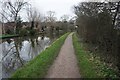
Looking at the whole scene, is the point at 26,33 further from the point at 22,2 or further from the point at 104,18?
the point at 104,18

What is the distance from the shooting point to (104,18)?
15242 millimetres

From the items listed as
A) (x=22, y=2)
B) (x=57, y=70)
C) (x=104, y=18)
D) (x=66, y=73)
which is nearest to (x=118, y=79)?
(x=66, y=73)

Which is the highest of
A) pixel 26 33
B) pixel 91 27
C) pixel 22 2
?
pixel 22 2

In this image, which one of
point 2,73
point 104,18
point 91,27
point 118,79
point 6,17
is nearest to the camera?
point 118,79

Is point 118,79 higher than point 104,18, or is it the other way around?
point 104,18

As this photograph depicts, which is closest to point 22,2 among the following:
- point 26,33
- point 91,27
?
point 26,33

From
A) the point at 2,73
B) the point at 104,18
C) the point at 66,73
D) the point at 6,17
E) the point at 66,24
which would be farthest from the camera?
the point at 66,24

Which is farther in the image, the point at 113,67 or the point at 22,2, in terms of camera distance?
the point at 22,2

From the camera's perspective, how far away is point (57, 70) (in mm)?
12156

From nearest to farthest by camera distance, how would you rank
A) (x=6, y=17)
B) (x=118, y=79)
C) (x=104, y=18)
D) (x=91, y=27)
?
1. (x=118, y=79)
2. (x=104, y=18)
3. (x=91, y=27)
4. (x=6, y=17)

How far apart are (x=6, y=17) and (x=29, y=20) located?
14566 mm

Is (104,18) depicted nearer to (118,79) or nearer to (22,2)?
(118,79)

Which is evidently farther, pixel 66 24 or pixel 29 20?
pixel 66 24

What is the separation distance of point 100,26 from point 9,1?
186ft
